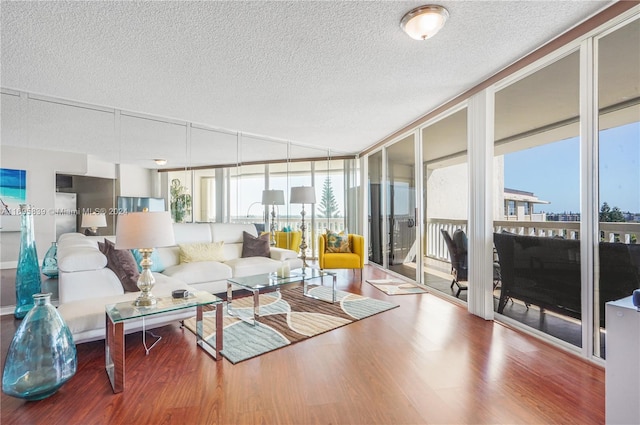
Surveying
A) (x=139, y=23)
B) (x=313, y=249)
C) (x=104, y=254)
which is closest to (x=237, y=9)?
(x=139, y=23)

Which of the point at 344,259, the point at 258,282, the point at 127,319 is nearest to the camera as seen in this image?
the point at 127,319

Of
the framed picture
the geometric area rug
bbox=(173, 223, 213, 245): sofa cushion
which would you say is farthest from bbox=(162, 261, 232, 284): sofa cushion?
the framed picture

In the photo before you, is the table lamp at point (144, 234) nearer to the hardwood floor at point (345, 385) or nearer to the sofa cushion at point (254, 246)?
the hardwood floor at point (345, 385)

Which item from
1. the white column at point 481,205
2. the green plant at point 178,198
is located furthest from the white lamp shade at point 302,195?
the white column at point 481,205

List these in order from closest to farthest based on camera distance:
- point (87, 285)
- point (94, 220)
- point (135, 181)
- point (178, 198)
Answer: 1. point (87, 285)
2. point (94, 220)
3. point (135, 181)
4. point (178, 198)

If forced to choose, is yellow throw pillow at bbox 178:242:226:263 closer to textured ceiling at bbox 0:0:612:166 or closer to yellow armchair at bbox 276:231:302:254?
textured ceiling at bbox 0:0:612:166

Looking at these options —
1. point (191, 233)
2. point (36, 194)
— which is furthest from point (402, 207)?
point (36, 194)

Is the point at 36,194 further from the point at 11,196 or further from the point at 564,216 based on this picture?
the point at 564,216

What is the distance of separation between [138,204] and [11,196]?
1.34 metres

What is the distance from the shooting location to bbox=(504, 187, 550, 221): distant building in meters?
2.69

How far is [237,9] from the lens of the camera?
1970mm

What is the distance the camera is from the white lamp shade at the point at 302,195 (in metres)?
4.80

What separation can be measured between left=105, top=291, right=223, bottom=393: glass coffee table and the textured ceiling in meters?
1.97

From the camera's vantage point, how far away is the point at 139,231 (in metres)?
2.02
